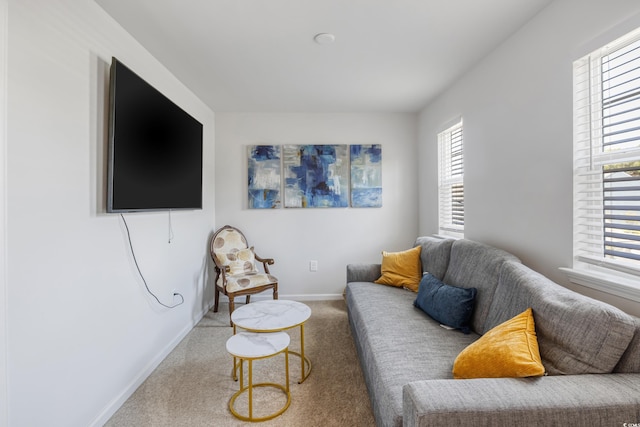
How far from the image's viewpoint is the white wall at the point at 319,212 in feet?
12.0

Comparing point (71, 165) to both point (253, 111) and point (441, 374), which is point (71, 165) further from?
point (253, 111)

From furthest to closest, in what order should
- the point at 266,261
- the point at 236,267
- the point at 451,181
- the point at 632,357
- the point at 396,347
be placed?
1. the point at 266,261
2. the point at 236,267
3. the point at 451,181
4. the point at 396,347
5. the point at 632,357

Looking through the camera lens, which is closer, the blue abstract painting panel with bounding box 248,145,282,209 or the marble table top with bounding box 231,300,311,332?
the marble table top with bounding box 231,300,311,332

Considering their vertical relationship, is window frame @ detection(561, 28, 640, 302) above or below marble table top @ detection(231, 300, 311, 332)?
above

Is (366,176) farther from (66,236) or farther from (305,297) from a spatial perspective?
(66,236)

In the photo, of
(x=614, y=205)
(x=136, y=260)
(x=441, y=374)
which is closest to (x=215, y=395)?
(x=136, y=260)

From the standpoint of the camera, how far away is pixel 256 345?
5.67 ft

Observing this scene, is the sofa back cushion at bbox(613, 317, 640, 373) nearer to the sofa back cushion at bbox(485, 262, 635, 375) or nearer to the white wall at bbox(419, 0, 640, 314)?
the sofa back cushion at bbox(485, 262, 635, 375)

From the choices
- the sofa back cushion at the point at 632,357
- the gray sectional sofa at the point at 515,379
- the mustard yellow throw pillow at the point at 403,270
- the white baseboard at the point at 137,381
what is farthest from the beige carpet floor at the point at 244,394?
the sofa back cushion at the point at 632,357

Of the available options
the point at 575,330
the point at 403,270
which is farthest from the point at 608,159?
the point at 403,270

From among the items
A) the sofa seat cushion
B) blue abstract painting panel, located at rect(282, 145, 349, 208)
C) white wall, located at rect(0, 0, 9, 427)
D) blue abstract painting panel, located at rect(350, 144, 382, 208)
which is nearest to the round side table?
the sofa seat cushion

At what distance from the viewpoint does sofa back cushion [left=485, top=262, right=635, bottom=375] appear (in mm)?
1059

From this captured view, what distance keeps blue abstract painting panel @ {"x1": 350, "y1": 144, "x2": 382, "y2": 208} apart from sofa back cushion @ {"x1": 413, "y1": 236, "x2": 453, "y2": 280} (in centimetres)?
108

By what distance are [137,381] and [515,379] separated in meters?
2.29
